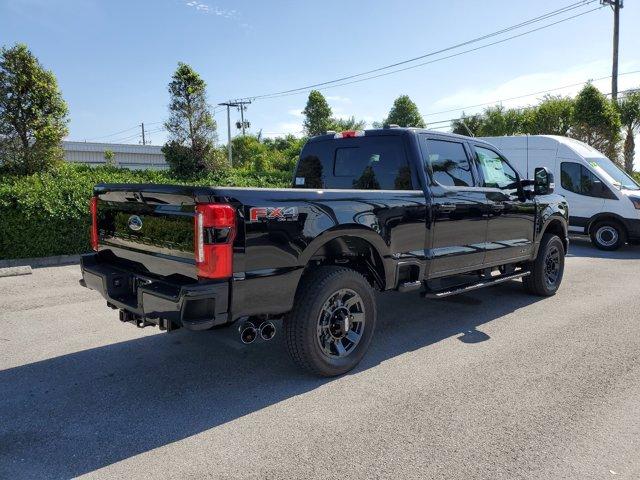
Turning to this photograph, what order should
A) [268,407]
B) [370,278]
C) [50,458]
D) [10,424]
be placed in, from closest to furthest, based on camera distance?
[50,458] → [10,424] → [268,407] → [370,278]

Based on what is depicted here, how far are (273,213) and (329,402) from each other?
4.66ft

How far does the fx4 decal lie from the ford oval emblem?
1.08m

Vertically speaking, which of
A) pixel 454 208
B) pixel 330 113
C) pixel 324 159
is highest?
pixel 330 113

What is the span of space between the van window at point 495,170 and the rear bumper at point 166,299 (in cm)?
360

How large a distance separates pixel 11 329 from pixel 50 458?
2906 mm

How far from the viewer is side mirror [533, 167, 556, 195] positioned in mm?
5863

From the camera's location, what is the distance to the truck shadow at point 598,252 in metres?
10.6

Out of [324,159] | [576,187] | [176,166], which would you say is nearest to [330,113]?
[176,166]

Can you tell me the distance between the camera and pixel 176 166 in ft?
48.1

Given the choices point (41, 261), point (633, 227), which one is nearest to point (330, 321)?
point (41, 261)

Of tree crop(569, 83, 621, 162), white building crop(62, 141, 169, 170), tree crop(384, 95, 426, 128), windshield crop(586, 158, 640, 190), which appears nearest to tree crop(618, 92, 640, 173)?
tree crop(569, 83, 621, 162)

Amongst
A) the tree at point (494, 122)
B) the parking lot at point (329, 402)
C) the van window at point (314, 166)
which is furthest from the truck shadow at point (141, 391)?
the tree at point (494, 122)

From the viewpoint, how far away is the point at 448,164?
5.00 m

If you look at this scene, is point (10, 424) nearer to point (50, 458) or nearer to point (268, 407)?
point (50, 458)
